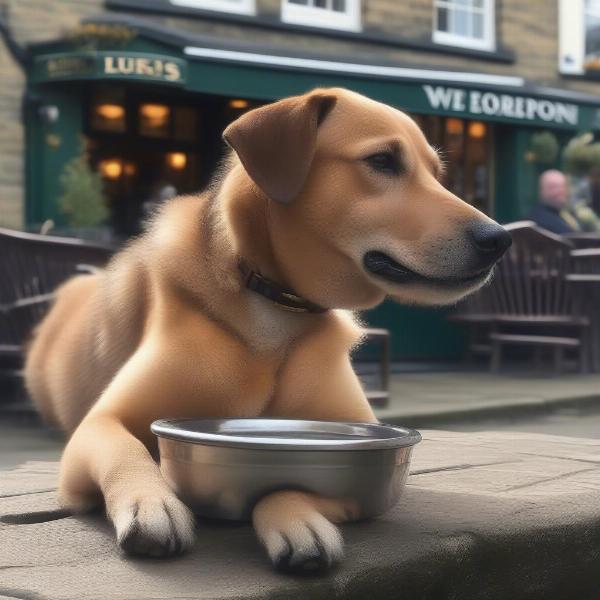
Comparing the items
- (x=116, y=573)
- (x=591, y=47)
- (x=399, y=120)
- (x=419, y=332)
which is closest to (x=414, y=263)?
(x=399, y=120)

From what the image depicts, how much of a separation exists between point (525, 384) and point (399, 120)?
Answer: 22.4 feet

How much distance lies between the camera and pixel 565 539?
2.94 metres

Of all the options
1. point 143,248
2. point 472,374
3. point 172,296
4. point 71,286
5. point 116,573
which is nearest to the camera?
point 116,573

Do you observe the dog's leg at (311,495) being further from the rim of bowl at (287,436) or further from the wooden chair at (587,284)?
the wooden chair at (587,284)

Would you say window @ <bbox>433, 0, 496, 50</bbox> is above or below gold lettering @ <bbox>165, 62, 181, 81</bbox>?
above

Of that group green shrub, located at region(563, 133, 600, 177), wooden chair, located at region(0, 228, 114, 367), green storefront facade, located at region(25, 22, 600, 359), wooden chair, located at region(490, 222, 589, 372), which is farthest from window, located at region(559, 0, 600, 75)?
wooden chair, located at region(0, 228, 114, 367)

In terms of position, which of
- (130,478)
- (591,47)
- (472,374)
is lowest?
(472,374)

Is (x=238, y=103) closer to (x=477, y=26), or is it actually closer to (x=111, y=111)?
(x=111, y=111)

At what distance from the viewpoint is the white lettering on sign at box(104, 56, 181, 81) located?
927 cm

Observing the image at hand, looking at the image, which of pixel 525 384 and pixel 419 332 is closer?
pixel 525 384

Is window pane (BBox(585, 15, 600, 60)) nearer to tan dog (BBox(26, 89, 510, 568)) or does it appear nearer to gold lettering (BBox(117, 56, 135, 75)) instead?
gold lettering (BBox(117, 56, 135, 75))

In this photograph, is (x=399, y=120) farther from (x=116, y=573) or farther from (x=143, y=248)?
(x=116, y=573)

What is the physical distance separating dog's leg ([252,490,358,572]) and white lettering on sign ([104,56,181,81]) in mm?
7324

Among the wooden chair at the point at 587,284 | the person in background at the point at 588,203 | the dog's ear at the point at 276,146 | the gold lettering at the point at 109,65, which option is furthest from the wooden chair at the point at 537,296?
the dog's ear at the point at 276,146
